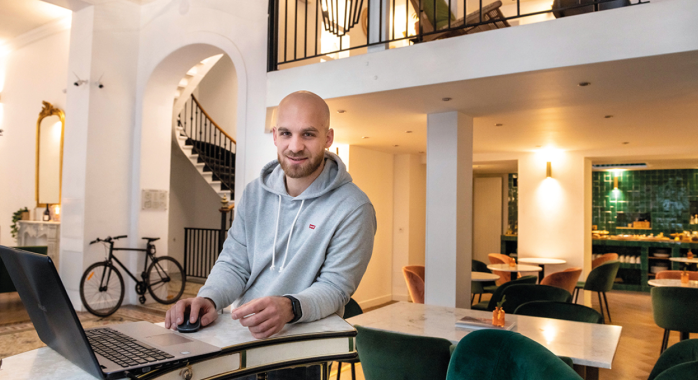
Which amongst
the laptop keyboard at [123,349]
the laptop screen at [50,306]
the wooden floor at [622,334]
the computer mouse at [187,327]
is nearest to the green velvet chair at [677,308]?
the wooden floor at [622,334]

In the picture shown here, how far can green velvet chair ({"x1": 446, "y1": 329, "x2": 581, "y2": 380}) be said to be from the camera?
1.42 metres

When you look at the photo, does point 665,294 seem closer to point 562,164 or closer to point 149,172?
point 562,164

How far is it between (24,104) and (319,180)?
32.8 feet

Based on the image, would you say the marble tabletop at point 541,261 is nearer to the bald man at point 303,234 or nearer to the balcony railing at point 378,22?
the balcony railing at point 378,22

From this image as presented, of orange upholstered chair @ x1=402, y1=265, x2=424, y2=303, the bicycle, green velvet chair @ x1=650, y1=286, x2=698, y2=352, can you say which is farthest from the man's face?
the bicycle

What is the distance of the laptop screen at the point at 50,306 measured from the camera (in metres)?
0.80

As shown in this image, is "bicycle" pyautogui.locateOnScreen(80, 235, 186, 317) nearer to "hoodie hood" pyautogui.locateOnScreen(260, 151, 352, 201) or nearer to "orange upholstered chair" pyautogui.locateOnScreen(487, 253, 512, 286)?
"orange upholstered chair" pyautogui.locateOnScreen(487, 253, 512, 286)

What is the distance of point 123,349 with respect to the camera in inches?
35.5

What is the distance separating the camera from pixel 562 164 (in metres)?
8.11

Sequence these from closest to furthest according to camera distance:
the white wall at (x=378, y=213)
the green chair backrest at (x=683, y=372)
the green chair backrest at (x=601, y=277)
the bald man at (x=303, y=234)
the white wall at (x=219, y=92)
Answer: the bald man at (x=303, y=234) → the green chair backrest at (x=683, y=372) → the green chair backrest at (x=601, y=277) → the white wall at (x=378, y=213) → the white wall at (x=219, y=92)

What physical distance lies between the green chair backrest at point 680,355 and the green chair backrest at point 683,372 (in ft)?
1.62

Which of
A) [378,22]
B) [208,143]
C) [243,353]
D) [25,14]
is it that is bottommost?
[243,353]

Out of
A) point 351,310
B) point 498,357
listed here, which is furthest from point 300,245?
point 351,310

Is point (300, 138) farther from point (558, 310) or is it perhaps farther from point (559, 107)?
point (559, 107)
